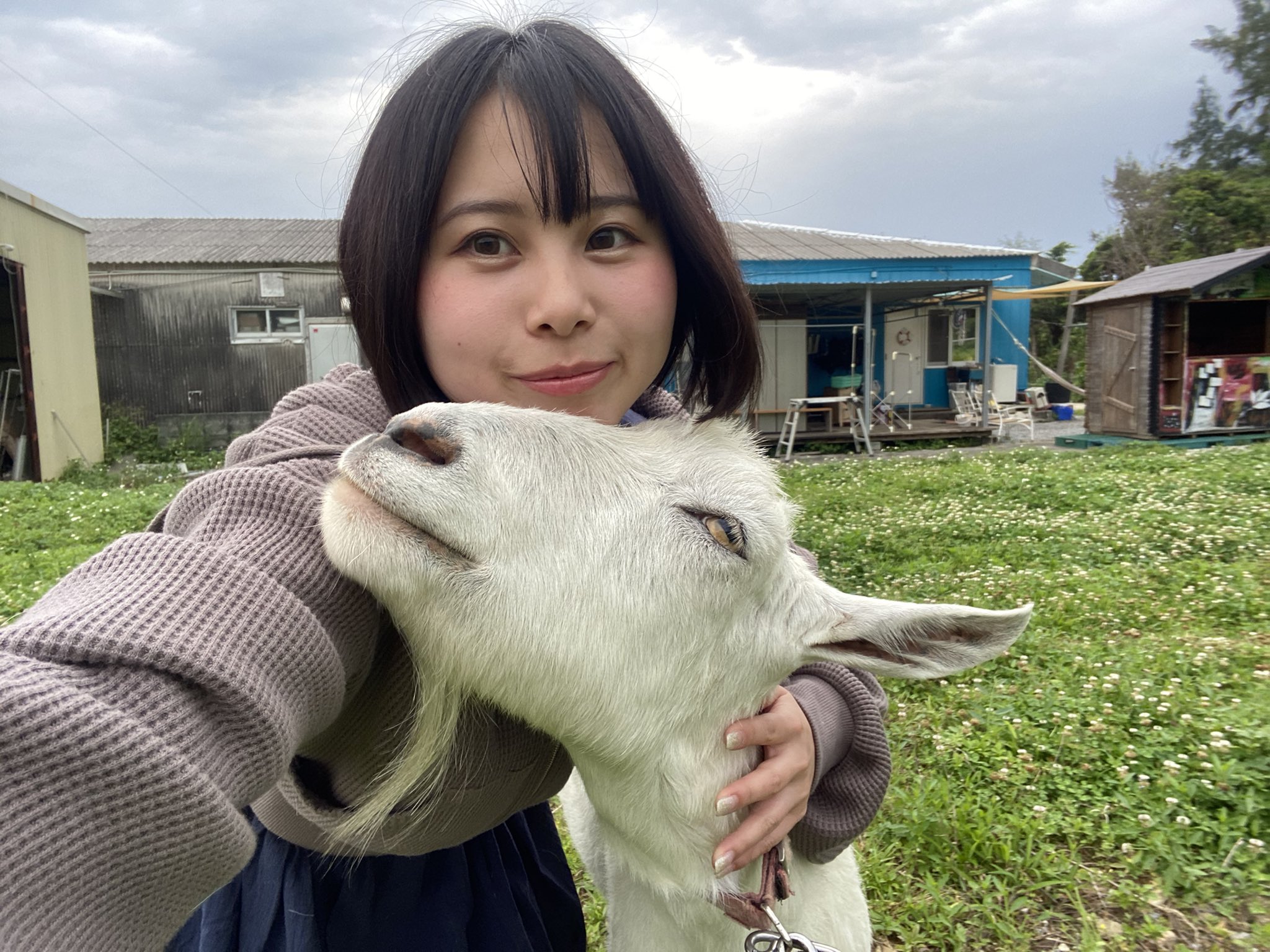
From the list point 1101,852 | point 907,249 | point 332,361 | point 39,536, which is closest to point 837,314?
point 907,249

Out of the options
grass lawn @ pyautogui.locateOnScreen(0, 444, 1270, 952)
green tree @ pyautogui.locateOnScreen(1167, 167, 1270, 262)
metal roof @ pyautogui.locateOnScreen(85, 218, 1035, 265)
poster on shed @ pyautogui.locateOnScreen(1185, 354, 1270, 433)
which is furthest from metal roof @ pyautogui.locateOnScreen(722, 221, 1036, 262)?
→ green tree @ pyautogui.locateOnScreen(1167, 167, 1270, 262)

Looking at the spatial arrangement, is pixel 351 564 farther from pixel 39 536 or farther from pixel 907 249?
pixel 907 249

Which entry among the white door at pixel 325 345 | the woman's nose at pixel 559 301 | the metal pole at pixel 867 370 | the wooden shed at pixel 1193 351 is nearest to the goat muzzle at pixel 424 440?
the woman's nose at pixel 559 301

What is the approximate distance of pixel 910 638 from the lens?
1.44 m

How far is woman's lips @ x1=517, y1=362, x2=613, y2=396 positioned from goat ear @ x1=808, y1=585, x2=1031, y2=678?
0.60 m

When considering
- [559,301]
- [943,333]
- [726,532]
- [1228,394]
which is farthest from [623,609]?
[943,333]

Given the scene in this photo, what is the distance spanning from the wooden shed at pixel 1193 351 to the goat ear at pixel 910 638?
42.0ft

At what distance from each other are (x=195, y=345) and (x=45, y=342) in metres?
4.96

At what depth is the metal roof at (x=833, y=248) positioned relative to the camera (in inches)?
514

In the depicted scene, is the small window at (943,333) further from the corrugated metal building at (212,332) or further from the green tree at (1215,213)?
the corrugated metal building at (212,332)

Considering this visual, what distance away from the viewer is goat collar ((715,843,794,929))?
1333mm

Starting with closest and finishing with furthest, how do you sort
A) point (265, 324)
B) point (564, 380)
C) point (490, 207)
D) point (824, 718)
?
point (490, 207) → point (564, 380) → point (824, 718) → point (265, 324)

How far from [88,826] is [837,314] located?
57.9ft

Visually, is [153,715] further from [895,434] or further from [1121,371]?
[1121,371]
